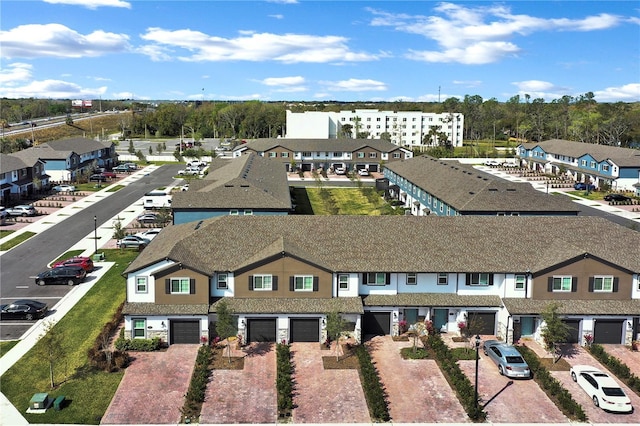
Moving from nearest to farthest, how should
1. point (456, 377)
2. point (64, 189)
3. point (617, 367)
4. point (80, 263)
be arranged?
point (456, 377)
point (617, 367)
point (80, 263)
point (64, 189)

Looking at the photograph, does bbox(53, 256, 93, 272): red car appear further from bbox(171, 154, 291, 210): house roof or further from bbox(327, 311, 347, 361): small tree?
bbox(327, 311, 347, 361): small tree

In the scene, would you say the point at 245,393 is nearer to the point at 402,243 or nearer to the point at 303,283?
the point at 303,283

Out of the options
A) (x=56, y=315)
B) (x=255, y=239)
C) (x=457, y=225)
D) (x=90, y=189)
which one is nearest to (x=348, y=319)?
(x=255, y=239)

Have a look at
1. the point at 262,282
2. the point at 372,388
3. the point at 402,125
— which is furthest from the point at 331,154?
the point at 372,388

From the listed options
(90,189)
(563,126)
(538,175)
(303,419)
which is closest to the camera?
(303,419)

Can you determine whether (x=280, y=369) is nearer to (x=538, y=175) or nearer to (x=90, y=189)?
(x=90, y=189)

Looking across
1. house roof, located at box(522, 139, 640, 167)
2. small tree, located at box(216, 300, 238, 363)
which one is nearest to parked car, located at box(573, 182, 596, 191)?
house roof, located at box(522, 139, 640, 167)
